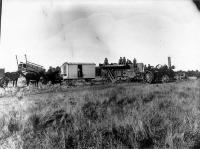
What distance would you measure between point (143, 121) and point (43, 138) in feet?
4.77

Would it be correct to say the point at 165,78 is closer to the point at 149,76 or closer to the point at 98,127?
the point at 149,76

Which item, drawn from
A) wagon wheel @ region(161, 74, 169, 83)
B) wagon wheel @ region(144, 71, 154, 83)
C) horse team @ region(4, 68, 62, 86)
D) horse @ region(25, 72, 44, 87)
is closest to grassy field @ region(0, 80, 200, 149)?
wagon wheel @ region(144, 71, 154, 83)

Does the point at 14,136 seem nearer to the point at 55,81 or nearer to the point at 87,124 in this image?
the point at 87,124

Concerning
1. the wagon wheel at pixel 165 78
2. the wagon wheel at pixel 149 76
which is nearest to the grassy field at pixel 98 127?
the wagon wheel at pixel 149 76

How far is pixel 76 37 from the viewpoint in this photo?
3203mm

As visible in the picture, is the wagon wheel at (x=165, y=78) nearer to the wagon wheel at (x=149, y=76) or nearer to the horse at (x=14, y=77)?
the wagon wheel at (x=149, y=76)

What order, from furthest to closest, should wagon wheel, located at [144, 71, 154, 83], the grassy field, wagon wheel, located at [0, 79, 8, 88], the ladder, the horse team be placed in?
the horse team
wagon wheel, located at [0, 79, 8, 88]
wagon wheel, located at [144, 71, 154, 83]
the ladder
the grassy field

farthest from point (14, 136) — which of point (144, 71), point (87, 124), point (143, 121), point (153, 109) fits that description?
point (144, 71)

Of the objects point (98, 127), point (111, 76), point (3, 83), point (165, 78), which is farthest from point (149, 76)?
point (3, 83)

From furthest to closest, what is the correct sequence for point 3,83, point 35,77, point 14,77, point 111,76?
point 35,77 → point 14,77 → point 3,83 → point 111,76

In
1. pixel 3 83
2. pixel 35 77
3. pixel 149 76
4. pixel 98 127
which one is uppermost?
pixel 35 77

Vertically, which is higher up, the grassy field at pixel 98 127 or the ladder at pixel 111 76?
the ladder at pixel 111 76

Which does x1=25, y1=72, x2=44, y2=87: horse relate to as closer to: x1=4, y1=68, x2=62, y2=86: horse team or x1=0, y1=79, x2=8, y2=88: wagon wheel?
x1=4, y1=68, x2=62, y2=86: horse team

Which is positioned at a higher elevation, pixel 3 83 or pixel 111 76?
pixel 111 76
